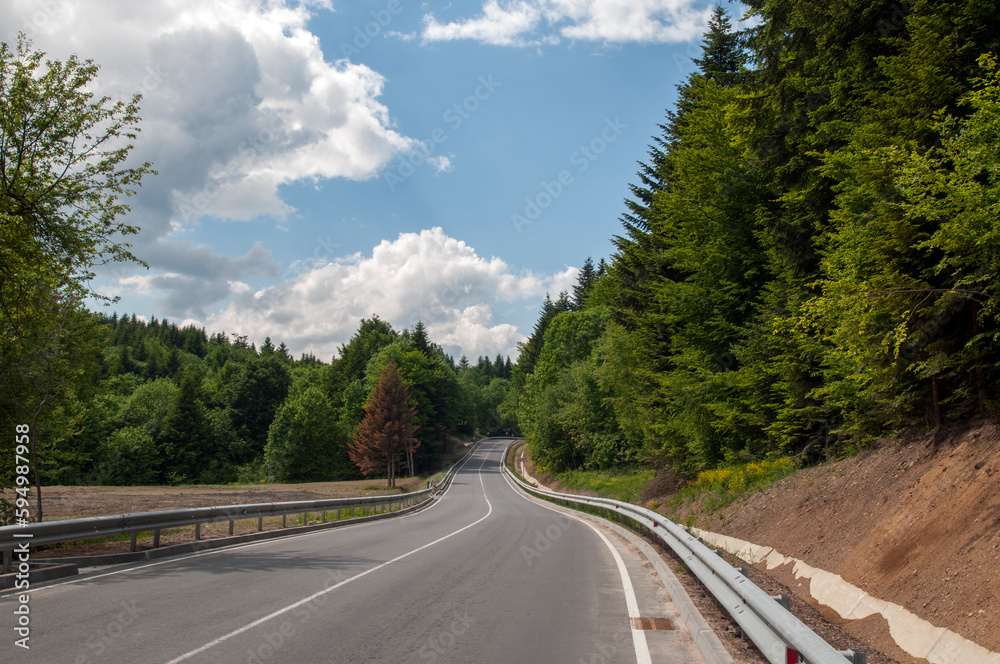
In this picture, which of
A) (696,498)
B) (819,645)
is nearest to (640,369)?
(696,498)

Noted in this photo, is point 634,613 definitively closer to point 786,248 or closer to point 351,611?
point 351,611

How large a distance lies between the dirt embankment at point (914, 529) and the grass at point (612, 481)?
15200mm

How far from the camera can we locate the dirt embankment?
6.09m

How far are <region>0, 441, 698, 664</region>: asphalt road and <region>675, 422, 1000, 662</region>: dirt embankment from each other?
2648 millimetres

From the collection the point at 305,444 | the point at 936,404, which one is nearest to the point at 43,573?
the point at 936,404

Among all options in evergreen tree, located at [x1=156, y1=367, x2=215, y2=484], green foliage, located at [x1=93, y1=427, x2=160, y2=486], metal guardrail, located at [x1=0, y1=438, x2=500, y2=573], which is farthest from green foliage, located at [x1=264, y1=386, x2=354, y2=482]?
metal guardrail, located at [x1=0, y1=438, x2=500, y2=573]

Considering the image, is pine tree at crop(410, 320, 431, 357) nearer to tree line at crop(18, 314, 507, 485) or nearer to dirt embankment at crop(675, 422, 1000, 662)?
tree line at crop(18, 314, 507, 485)

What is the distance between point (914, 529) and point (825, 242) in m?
8.32

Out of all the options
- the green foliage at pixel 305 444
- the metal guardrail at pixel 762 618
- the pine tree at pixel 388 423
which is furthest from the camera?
the green foliage at pixel 305 444

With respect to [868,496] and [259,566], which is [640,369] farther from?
[259,566]

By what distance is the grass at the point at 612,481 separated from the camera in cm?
2847

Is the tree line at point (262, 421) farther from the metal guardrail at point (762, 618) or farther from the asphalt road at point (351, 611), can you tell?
the metal guardrail at point (762, 618)

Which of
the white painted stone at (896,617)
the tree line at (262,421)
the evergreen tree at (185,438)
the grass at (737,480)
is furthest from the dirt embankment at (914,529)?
the evergreen tree at (185,438)

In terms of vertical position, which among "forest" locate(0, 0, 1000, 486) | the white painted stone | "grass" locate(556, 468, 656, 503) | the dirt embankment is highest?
"forest" locate(0, 0, 1000, 486)
